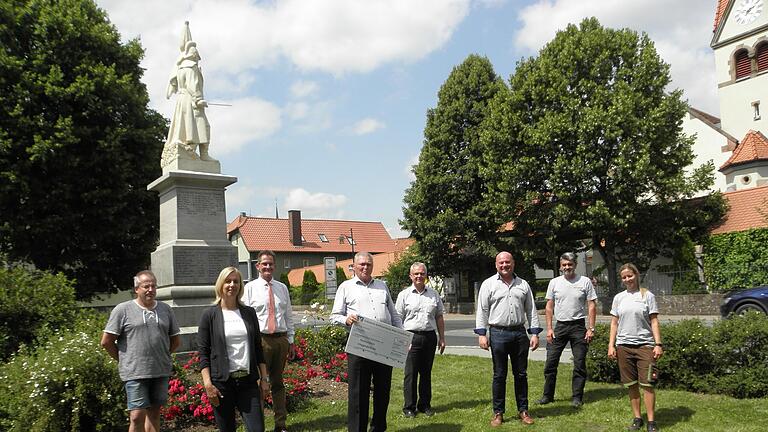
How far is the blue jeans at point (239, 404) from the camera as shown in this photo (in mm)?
5250

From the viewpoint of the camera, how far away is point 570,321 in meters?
8.61

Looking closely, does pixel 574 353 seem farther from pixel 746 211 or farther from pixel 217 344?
pixel 746 211

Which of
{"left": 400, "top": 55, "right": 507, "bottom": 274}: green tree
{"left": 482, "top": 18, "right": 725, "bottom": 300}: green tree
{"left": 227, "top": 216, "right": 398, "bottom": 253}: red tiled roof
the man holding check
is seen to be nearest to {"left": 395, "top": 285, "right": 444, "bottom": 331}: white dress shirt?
the man holding check

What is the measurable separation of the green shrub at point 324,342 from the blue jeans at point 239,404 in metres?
5.43

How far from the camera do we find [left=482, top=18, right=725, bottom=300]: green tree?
26.9m

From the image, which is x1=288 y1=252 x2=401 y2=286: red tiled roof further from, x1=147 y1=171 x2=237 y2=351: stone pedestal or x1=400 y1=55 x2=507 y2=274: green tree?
x1=147 y1=171 x2=237 y2=351: stone pedestal

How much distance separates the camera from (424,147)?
116 feet

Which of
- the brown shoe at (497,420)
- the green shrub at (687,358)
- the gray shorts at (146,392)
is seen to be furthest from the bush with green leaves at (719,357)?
the gray shorts at (146,392)

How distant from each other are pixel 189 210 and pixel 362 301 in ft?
17.8

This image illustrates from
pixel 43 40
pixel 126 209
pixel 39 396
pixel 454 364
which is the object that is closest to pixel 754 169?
pixel 454 364

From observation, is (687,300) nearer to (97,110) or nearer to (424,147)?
(424,147)

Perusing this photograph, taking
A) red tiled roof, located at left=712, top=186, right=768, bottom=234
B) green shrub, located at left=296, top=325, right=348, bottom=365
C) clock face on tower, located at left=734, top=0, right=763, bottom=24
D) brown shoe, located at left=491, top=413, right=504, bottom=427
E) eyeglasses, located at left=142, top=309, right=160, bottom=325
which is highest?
clock face on tower, located at left=734, top=0, right=763, bottom=24

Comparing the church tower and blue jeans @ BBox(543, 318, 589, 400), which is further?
the church tower

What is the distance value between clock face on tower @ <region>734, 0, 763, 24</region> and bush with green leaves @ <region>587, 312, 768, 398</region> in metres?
35.2
